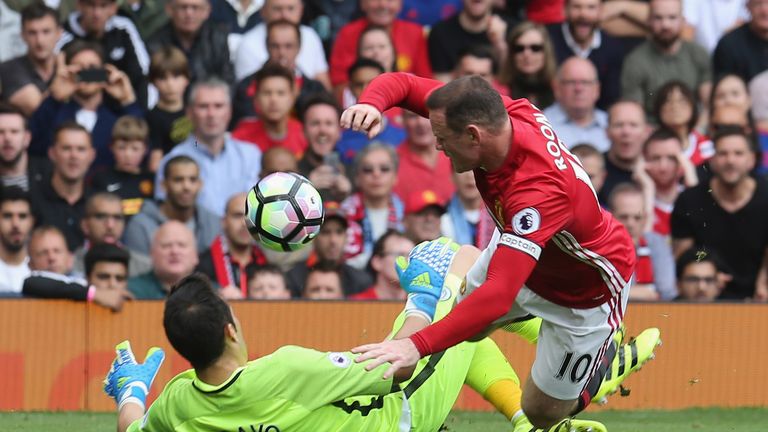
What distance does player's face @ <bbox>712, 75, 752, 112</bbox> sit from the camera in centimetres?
1111

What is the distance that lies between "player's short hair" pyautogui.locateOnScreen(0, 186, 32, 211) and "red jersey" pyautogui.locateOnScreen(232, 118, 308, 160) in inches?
68.0

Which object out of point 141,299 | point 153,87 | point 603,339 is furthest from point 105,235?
point 603,339

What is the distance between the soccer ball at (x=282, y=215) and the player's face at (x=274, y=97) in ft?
10.8

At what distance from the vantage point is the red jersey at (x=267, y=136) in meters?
10.8

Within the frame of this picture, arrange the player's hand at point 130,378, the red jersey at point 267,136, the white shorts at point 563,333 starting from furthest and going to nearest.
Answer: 1. the red jersey at point 267,136
2. the white shorts at point 563,333
3. the player's hand at point 130,378

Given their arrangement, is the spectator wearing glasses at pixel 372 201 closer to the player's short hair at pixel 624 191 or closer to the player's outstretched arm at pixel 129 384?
the player's short hair at pixel 624 191

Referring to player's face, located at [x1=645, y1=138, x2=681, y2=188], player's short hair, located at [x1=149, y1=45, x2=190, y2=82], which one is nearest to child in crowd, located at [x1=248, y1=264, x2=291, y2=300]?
player's short hair, located at [x1=149, y1=45, x2=190, y2=82]

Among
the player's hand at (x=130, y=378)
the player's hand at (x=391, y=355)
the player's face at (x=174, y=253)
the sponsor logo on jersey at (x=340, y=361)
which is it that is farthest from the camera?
the player's face at (x=174, y=253)

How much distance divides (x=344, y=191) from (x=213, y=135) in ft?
3.80

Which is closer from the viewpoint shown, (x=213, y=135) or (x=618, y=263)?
(x=618, y=263)

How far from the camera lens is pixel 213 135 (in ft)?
34.9

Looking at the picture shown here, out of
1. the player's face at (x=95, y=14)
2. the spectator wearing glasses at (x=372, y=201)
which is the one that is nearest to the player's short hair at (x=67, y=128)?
the player's face at (x=95, y=14)

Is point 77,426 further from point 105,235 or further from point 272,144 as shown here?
point 272,144

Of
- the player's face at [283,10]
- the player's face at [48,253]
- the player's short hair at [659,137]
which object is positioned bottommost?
the player's face at [48,253]
